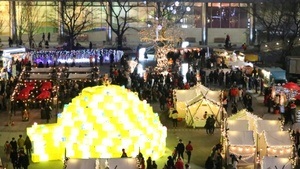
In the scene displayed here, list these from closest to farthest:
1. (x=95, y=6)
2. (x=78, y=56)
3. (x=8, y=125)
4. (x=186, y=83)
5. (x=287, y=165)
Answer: (x=287, y=165) → (x=8, y=125) → (x=186, y=83) → (x=78, y=56) → (x=95, y=6)

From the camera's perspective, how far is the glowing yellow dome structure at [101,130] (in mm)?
26453

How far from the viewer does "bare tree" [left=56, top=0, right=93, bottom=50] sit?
60531 mm

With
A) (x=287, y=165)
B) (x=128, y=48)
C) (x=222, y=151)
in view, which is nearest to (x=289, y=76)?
(x=128, y=48)

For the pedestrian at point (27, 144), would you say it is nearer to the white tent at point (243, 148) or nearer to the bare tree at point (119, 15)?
the white tent at point (243, 148)

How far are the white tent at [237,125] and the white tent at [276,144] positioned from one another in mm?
1389

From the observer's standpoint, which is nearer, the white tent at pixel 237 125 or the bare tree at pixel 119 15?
the white tent at pixel 237 125

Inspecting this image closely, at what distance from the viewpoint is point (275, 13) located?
60938 millimetres

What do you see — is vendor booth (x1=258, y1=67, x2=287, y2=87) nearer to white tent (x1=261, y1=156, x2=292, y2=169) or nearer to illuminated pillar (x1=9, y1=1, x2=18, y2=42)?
white tent (x1=261, y1=156, x2=292, y2=169)

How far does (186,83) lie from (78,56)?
1350cm

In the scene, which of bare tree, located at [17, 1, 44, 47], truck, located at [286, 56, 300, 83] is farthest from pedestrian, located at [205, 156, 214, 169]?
bare tree, located at [17, 1, 44, 47]

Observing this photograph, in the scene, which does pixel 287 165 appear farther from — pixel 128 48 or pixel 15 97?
pixel 128 48

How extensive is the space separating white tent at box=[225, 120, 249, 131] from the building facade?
3826 centimetres

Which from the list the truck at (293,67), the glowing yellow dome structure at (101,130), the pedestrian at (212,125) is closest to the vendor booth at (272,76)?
the truck at (293,67)

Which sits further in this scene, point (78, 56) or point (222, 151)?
point (78, 56)
